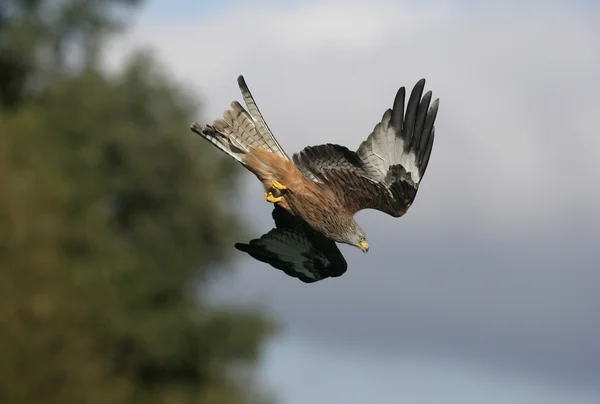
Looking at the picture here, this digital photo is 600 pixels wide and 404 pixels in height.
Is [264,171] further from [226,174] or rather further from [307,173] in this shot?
[226,174]

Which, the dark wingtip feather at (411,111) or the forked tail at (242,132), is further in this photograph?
the dark wingtip feather at (411,111)

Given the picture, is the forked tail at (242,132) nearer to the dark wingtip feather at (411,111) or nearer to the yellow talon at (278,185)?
the yellow talon at (278,185)

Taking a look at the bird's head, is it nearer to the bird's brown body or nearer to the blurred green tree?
the bird's brown body

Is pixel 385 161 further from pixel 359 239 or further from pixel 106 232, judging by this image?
pixel 106 232

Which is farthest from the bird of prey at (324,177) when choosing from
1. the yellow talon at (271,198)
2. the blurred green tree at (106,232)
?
the blurred green tree at (106,232)

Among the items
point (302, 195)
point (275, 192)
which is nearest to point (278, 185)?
point (275, 192)

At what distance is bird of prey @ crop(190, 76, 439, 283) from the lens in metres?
13.4

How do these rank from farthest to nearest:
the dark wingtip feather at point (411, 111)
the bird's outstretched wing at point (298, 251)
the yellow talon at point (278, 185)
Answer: the dark wingtip feather at point (411, 111) → the bird's outstretched wing at point (298, 251) → the yellow talon at point (278, 185)

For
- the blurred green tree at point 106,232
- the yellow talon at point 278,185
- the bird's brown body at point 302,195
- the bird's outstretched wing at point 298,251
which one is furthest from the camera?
the blurred green tree at point 106,232

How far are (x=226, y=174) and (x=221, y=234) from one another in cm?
141

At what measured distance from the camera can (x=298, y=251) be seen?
13883 mm

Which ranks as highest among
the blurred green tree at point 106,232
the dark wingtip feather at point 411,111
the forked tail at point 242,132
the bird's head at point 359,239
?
the blurred green tree at point 106,232

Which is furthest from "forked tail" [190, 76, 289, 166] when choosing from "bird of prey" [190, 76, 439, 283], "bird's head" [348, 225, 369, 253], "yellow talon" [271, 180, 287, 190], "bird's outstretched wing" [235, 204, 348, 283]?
"bird's head" [348, 225, 369, 253]

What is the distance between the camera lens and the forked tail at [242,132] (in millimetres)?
13656
